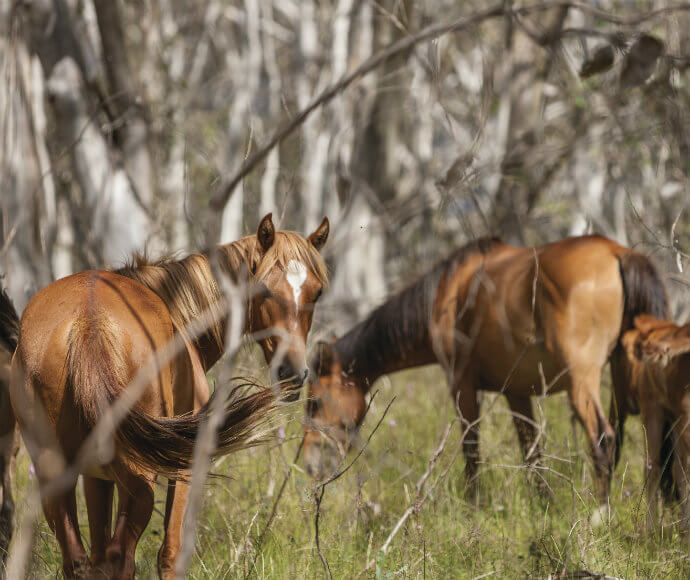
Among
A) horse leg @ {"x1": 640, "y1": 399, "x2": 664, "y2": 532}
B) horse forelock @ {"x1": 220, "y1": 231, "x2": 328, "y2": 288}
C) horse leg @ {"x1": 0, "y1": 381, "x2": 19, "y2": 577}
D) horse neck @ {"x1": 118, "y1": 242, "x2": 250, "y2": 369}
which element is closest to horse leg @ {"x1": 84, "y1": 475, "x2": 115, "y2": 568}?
horse neck @ {"x1": 118, "y1": 242, "x2": 250, "y2": 369}

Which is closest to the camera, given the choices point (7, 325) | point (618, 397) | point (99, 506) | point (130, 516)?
point (130, 516)

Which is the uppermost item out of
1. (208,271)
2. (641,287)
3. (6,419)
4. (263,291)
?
(208,271)

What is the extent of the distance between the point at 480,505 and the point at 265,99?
14.3 metres

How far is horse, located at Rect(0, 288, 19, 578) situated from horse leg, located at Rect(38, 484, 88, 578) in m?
1.05

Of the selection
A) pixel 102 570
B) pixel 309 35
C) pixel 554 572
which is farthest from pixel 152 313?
pixel 309 35

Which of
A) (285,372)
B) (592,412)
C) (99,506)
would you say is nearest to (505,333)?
(592,412)

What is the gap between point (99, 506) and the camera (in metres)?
2.72

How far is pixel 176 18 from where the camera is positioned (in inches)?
603

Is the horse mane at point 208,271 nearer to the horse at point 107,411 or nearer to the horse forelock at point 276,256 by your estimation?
the horse forelock at point 276,256

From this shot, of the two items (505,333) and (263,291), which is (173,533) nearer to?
(263,291)

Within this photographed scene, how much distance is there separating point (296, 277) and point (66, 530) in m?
1.40

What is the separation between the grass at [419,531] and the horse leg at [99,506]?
0.27 meters

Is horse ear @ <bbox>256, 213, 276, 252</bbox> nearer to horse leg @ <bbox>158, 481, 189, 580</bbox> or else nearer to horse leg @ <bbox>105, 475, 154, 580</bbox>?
horse leg @ <bbox>158, 481, 189, 580</bbox>

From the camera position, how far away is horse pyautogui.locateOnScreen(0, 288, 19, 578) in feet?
10.7
